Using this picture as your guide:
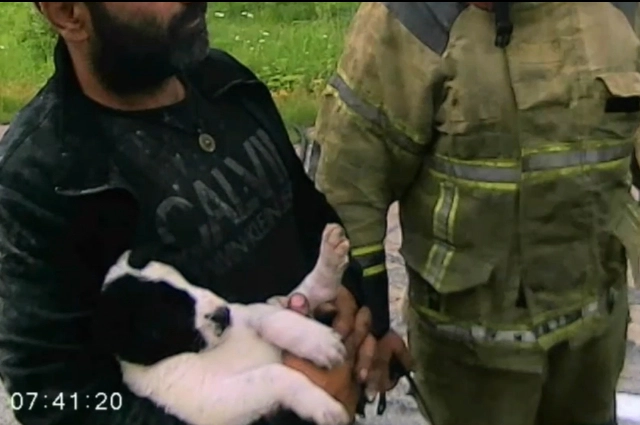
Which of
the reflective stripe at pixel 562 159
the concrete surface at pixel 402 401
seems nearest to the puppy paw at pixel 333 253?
the reflective stripe at pixel 562 159

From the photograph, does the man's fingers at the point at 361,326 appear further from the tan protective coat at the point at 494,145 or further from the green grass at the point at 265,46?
the green grass at the point at 265,46

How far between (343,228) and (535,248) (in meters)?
0.20

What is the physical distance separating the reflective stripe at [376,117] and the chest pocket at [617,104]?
0.18 meters

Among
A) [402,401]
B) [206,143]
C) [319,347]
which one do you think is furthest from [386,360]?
[402,401]

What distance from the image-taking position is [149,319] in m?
1.08

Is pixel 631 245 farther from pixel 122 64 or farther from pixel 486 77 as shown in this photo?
pixel 122 64

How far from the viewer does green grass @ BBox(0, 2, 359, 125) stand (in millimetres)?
1151

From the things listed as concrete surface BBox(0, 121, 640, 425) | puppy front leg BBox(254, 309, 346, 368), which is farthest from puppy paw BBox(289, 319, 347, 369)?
concrete surface BBox(0, 121, 640, 425)

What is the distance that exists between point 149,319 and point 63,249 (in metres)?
0.09

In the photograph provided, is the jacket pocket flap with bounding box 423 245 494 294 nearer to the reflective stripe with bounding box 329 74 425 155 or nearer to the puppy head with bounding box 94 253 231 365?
the reflective stripe with bounding box 329 74 425 155

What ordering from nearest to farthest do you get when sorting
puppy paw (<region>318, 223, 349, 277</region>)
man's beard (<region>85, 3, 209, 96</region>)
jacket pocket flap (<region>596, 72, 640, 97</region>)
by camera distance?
man's beard (<region>85, 3, 209, 96</region>), puppy paw (<region>318, 223, 349, 277</region>), jacket pocket flap (<region>596, 72, 640, 97</region>)

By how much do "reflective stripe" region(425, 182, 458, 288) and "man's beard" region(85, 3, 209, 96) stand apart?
1.04 ft

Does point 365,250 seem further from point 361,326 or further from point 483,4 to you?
point 483,4

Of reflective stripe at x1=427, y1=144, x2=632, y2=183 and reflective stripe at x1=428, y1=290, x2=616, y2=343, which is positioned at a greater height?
reflective stripe at x1=427, y1=144, x2=632, y2=183
